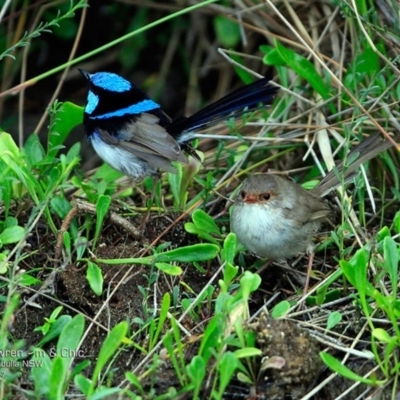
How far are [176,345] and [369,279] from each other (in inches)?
45.1

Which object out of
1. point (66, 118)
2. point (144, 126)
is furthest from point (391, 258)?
point (66, 118)

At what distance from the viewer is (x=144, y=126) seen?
5.11m

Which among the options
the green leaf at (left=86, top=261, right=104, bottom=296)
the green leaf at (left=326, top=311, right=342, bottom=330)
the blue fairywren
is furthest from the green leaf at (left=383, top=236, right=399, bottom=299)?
the blue fairywren

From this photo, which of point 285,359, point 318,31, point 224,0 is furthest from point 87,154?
point 285,359

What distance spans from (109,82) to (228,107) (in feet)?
2.74

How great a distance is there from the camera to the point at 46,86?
24.6 feet

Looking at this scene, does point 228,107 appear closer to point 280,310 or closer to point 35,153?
point 35,153

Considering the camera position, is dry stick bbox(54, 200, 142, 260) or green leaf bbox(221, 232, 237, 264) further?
dry stick bbox(54, 200, 142, 260)

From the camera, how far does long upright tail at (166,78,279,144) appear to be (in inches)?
199

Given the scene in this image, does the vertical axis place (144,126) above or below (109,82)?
below

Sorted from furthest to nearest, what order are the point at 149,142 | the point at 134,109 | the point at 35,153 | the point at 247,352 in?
1. the point at 134,109
2. the point at 149,142
3. the point at 35,153
4. the point at 247,352

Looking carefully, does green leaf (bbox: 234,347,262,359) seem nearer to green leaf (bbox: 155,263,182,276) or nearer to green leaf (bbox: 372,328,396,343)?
green leaf (bbox: 372,328,396,343)

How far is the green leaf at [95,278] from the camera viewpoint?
13.1 ft

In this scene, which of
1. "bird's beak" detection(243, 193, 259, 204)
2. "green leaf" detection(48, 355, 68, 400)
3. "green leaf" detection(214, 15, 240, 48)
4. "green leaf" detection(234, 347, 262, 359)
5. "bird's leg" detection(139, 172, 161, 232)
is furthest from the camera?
"green leaf" detection(214, 15, 240, 48)
